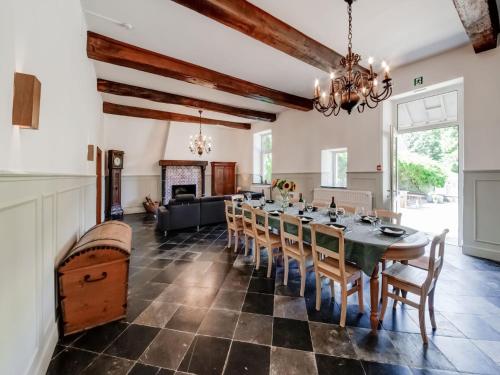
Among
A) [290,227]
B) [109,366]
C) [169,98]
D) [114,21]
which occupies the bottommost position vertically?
[109,366]

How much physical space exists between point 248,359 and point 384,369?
0.95 meters

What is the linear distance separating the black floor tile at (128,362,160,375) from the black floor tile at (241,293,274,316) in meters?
0.90

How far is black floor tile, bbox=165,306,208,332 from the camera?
1.94 meters

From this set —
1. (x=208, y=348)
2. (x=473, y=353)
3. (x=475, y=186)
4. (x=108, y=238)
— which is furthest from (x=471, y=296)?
(x=108, y=238)

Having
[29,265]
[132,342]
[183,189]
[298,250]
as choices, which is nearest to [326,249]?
[298,250]

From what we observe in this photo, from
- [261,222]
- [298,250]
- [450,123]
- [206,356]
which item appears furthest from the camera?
[450,123]

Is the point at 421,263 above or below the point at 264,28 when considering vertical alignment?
below

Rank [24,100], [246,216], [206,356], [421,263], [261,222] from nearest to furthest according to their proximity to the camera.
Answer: [24,100] → [206,356] → [421,263] → [261,222] → [246,216]

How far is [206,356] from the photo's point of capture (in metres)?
1.63

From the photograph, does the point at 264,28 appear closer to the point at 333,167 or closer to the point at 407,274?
the point at 407,274

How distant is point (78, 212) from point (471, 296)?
4503 mm

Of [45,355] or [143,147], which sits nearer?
[45,355]

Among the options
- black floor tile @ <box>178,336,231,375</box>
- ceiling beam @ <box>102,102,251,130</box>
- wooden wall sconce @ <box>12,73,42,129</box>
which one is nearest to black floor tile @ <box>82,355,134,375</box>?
black floor tile @ <box>178,336,231,375</box>

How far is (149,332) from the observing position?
1879 millimetres
